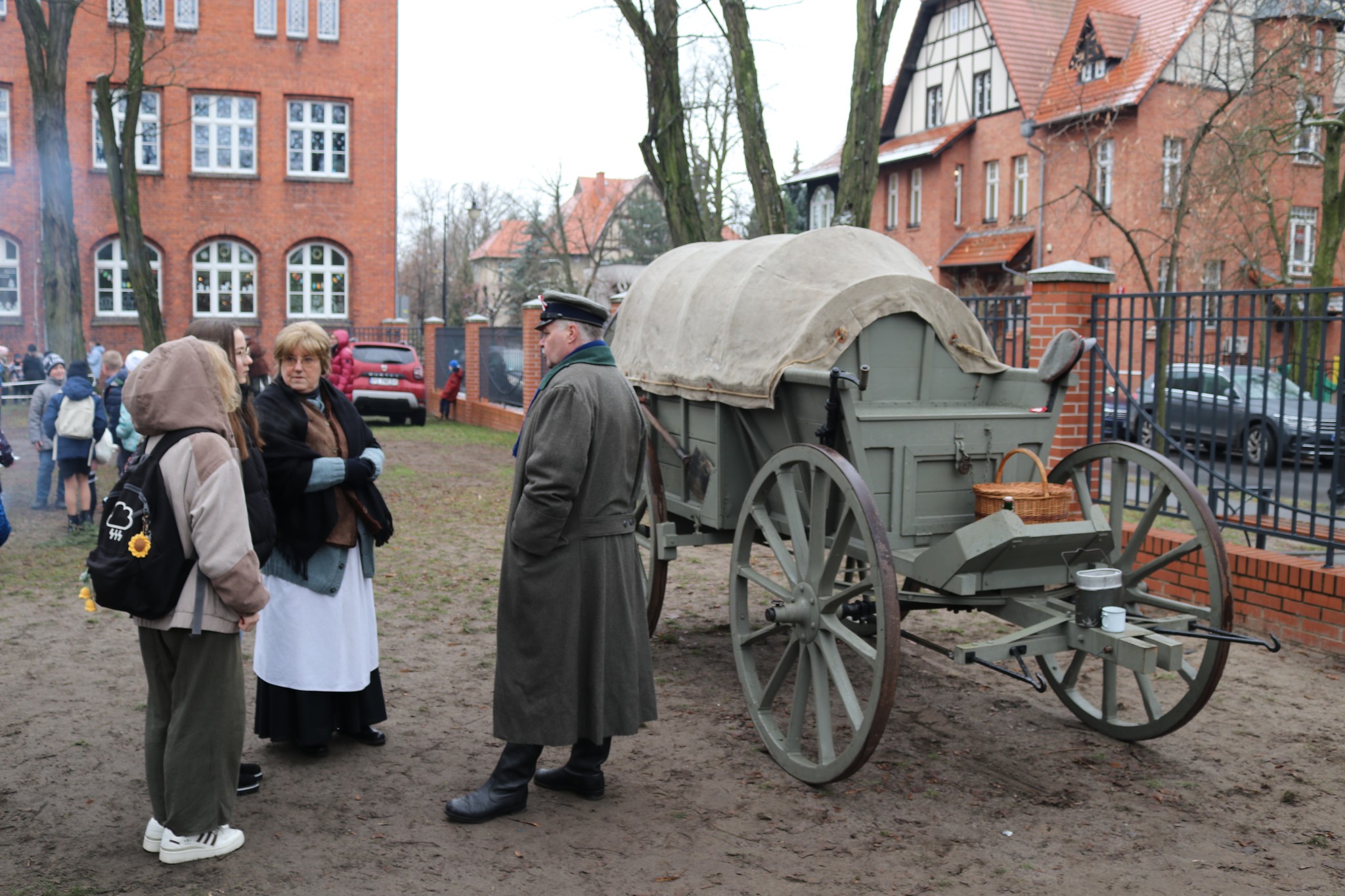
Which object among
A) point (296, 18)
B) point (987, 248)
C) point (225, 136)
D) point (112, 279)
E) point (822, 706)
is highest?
point (296, 18)

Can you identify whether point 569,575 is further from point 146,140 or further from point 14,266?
point 14,266

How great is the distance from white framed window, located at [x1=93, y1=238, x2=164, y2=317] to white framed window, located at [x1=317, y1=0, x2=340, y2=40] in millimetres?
7559

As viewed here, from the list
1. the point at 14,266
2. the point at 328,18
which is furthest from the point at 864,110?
the point at 14,266

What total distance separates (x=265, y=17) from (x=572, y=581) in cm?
3189

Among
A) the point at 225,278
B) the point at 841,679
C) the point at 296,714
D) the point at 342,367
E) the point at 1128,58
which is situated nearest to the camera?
the point at 841,679

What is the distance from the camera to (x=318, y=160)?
32469 millimetres

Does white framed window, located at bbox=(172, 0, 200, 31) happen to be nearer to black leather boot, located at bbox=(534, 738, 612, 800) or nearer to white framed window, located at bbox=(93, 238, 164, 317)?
white framed window, located at bbox=(93, 238, 164, 317)

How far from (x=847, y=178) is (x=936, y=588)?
7.46 m

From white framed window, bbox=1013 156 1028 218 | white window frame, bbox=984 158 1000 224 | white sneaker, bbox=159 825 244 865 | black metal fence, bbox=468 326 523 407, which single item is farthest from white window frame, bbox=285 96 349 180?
white sneaker, bbox=159 825 244 865

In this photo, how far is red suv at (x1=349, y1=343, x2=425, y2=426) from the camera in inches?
807

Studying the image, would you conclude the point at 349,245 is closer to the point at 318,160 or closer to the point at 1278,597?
the point at 318,160

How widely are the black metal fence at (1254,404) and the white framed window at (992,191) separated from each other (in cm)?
2638

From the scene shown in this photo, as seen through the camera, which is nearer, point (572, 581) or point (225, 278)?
point (572, 581)

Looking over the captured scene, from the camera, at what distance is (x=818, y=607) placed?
446cm
